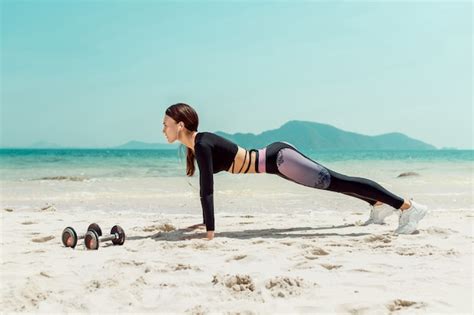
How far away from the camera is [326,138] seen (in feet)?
431

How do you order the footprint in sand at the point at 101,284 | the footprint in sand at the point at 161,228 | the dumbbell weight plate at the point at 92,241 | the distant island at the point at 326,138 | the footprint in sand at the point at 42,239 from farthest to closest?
the distant island at the point at 326,138
the footprint in sand at the point at 161,228
the footprint in sand at the point at 42,239
the dumbbell weight plate at the point at 92,241
the footprint in sand at the point at 101,284

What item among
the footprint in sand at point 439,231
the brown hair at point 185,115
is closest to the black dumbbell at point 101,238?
the brown hair at point 185,115

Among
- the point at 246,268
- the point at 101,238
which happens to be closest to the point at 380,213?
the point at 246,268

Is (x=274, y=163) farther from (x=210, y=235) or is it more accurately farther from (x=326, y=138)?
(x=326, y=138)

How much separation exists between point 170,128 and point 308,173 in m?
1.34

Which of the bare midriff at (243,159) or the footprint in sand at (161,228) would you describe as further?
the footprint in sand at (161,228)

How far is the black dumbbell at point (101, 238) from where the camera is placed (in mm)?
4055

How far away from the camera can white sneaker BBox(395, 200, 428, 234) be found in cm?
469

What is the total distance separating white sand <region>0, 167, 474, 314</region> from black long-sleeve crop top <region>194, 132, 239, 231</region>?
293 millimetres

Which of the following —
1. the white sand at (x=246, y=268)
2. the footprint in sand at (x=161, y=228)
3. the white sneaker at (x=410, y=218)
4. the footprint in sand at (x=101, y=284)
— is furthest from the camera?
the footprint in sand at (x=161, y=228)

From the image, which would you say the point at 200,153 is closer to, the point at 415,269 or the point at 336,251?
the point at 336,251

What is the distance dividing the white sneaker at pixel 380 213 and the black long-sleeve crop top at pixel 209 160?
5.60ft

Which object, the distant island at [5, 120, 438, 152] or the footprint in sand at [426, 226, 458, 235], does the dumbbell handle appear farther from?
the distant island at [5, 120, 438, 152]

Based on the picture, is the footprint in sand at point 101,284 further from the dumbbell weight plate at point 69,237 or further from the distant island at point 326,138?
the distant island at point 326,138
